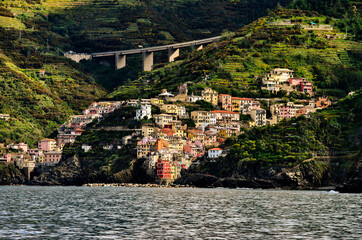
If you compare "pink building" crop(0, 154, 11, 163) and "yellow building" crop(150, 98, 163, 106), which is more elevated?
"yellow building" crop(150, 98, 163, 106)

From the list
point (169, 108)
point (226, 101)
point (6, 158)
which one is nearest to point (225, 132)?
point (226, 101)

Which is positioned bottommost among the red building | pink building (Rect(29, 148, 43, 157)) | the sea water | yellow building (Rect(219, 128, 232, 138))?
the sea water

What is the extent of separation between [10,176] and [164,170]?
44.4m

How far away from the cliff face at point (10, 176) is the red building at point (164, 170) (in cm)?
3995

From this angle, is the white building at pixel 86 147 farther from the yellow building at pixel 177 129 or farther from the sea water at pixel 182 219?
the sea water at pixel 182 219

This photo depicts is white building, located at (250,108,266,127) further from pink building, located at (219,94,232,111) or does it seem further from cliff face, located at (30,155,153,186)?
cliff face, located at (30,155,153,186)

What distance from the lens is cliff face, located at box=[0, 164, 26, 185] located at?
620 ft

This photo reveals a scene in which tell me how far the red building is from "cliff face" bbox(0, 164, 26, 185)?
1573 inches

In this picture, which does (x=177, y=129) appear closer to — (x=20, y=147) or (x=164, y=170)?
(x=164, y=170)

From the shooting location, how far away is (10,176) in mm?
189625

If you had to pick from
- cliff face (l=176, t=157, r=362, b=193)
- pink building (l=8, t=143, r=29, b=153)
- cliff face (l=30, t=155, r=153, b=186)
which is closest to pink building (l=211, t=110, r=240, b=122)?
cliff face (l=30, t=155, r=153, b=186)

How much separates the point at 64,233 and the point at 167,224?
11.5m

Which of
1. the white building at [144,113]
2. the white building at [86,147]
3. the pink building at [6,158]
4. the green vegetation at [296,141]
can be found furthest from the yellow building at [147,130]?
the pink building at [6,158]

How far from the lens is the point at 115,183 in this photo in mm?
173125
